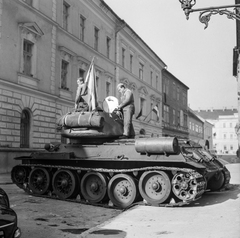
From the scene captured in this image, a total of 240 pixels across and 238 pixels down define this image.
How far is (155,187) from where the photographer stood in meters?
8.15

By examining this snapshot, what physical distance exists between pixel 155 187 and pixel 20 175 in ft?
13.6

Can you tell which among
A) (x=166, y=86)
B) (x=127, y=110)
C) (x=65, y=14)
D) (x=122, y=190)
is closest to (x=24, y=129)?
(x=65, y=14)

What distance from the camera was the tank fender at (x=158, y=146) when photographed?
311 inches

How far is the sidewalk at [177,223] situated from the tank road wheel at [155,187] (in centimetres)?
33

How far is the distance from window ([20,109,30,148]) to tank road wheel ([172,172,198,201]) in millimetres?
10817

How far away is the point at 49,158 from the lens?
954cm

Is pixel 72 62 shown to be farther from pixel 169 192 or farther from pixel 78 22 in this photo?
pixel 169 192

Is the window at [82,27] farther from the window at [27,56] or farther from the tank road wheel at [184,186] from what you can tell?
the tank road wheel at [184,186]

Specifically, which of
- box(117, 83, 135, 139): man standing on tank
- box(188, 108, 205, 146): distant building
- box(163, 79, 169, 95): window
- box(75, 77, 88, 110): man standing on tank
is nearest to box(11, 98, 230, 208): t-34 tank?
box(117, 83, 135, 139): man standing on tank

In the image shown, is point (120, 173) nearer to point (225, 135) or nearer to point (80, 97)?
point (80, 97)

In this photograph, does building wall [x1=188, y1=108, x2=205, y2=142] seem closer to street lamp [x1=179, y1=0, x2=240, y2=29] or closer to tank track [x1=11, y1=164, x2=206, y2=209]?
tank track [x1=11, y1=164, x2=206, y2=209]

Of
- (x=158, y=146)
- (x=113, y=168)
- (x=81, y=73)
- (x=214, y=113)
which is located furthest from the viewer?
(x=214, y=113)

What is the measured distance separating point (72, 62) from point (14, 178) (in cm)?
1216

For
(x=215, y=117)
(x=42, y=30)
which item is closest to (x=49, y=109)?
(x=42, y=30)
